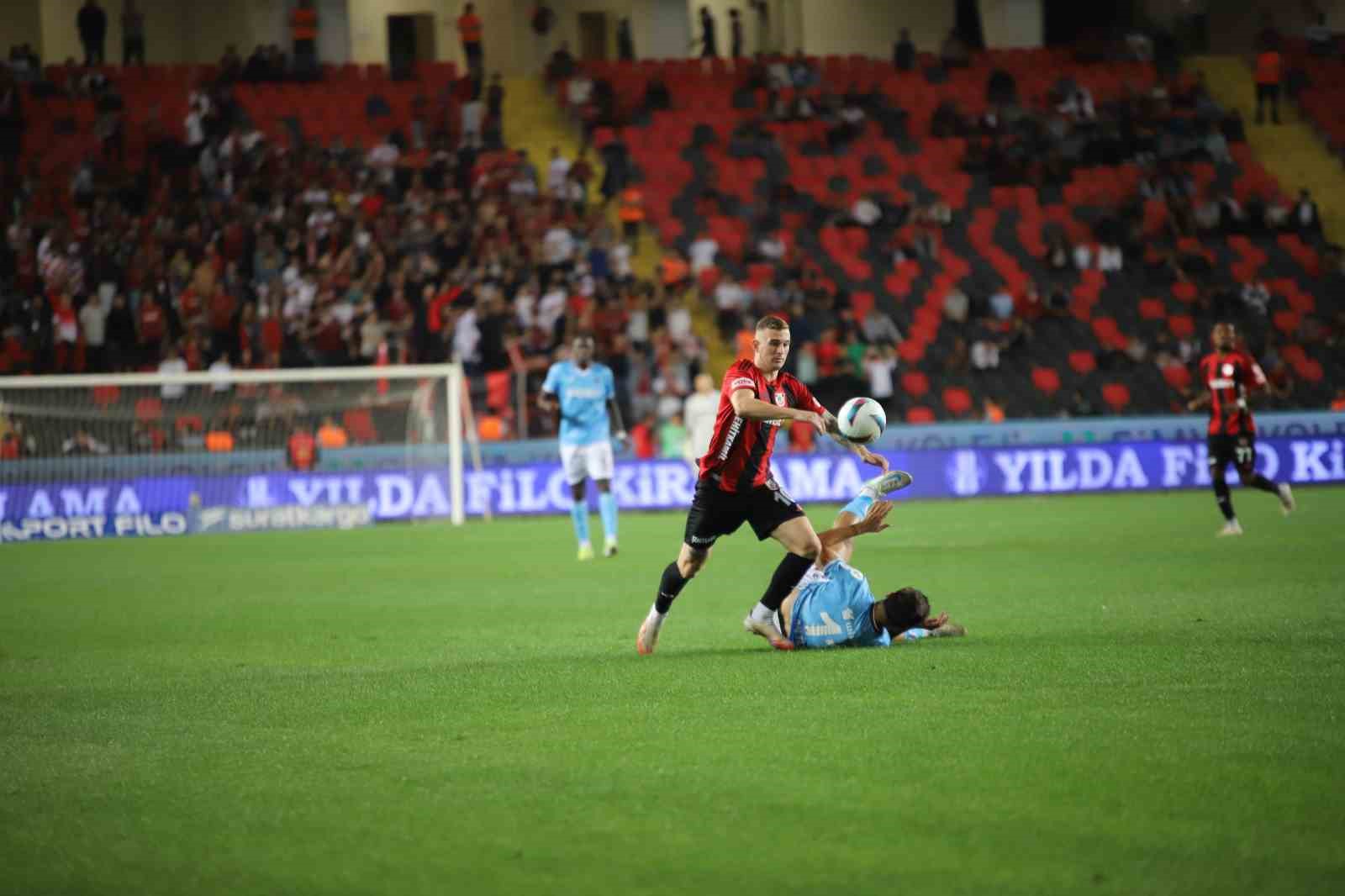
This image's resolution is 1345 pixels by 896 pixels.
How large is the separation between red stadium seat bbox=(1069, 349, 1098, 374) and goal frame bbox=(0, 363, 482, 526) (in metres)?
10.8

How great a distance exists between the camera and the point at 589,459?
720 inches

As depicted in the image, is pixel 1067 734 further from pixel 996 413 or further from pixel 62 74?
pixel 62 74

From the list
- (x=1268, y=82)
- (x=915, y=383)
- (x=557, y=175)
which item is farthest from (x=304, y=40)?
(x=1268, y=82)

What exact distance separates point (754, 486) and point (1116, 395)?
21.1m

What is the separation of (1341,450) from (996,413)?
5.47m

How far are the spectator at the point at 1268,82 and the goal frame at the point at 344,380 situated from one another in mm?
19489

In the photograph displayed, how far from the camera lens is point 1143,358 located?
29.5m

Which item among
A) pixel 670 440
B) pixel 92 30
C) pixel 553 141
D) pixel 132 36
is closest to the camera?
pixel 670 440

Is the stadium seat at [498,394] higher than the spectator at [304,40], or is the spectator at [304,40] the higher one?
the spectator at [304,40]

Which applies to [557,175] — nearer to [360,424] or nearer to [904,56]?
[360,424]

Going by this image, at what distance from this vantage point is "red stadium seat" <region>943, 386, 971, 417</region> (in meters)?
28.4

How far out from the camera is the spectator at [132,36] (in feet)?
108

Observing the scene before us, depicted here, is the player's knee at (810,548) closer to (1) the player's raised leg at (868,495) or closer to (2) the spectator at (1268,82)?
(1) the player's raised leg at (868,495)

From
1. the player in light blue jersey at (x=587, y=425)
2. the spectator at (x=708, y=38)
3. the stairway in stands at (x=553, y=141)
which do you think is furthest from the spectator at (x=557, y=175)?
the player in light blue jersey at (x=587, y=425)
